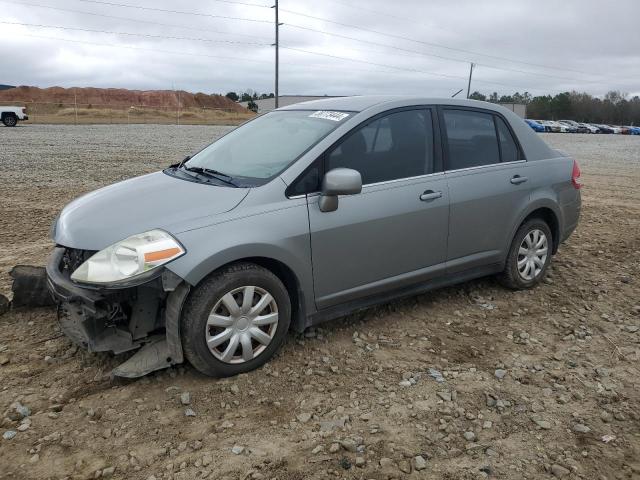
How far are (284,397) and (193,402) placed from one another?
0.53 meters

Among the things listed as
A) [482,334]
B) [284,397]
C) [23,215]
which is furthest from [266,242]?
[23,215]

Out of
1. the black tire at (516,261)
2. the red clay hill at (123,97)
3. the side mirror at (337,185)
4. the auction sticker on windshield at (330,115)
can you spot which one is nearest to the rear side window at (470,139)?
the black tire at (516,261)

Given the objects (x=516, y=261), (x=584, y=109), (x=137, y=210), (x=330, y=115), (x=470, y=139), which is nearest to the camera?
(x=137, y=210)

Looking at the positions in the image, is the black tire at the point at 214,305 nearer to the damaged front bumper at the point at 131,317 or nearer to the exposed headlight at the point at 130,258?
the damaged front bumper at the point at 131,317

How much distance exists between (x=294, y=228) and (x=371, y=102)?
1302 mm

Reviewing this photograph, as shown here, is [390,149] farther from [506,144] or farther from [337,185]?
[506,144]

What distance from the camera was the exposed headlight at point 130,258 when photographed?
3.00m

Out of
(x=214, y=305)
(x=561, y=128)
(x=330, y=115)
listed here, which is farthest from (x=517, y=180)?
(x=561, y=128)

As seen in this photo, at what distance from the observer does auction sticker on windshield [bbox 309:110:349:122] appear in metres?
3.90

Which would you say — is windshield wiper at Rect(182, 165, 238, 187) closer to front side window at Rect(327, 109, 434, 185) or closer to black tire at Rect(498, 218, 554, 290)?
front side window at Rect(327, 109, 434, 185)

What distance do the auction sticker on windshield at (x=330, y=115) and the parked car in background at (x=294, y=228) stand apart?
21mm

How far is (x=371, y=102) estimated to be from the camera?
410 cm

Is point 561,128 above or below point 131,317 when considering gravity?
above

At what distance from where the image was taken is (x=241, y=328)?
3.33 meters
